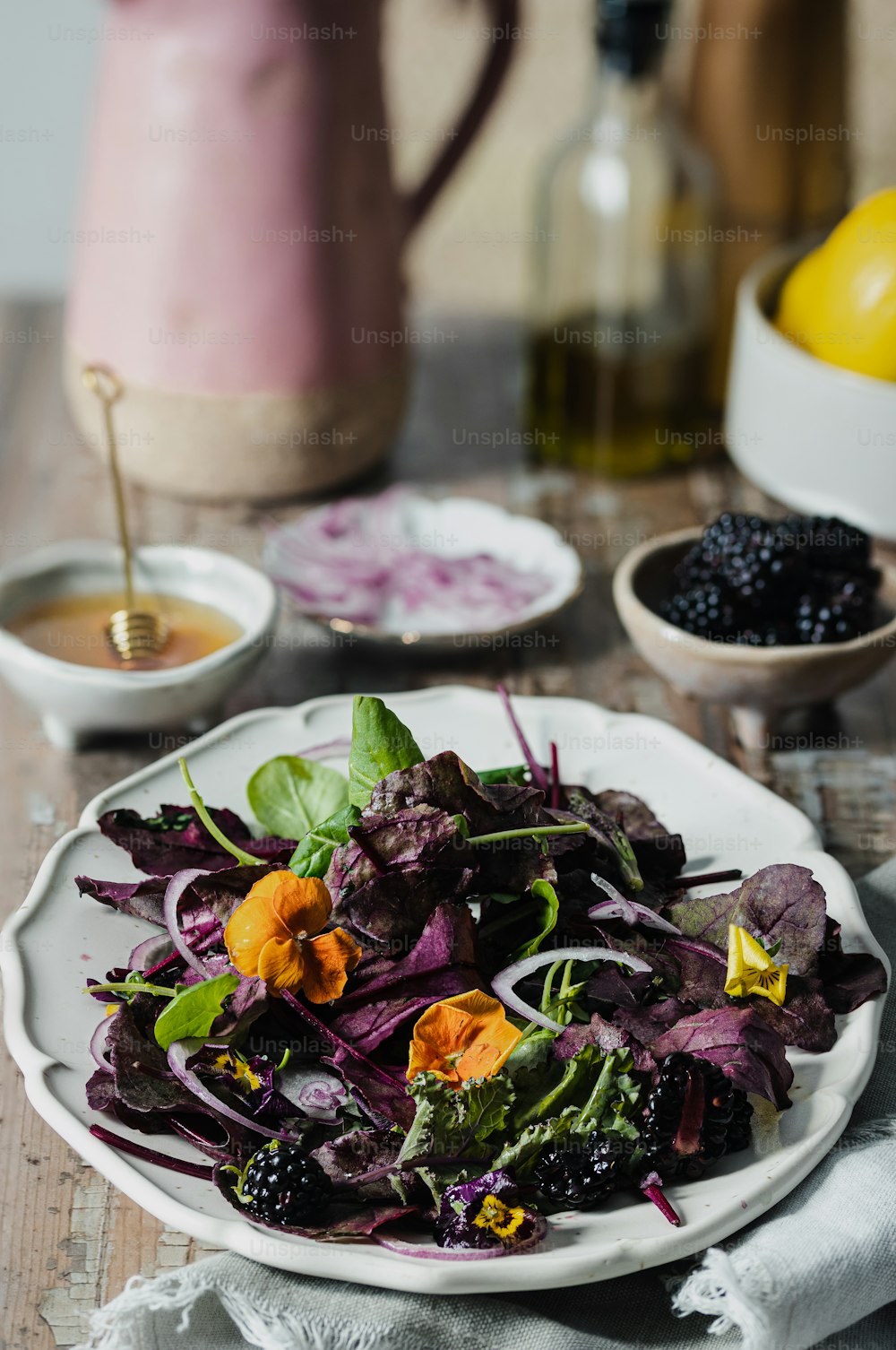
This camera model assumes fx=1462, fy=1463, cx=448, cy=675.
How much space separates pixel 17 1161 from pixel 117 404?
0.84 m

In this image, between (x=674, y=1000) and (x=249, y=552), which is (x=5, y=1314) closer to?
(x=674, y=1000)

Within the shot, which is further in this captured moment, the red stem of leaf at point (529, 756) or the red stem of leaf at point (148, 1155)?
the red stem of leaf at point (529, 756)

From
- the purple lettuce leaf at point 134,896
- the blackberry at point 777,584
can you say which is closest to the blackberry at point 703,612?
the blackberry at point 777,584

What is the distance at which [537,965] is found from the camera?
80cm

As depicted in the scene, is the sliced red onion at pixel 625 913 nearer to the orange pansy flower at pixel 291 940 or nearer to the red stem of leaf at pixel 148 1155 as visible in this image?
the orange pansy flower at pixel 291 940

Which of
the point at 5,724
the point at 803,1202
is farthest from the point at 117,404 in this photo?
the point at 803,1202

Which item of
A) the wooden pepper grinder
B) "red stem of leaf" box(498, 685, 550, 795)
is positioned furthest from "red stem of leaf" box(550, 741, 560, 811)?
the wooden pepper grinder

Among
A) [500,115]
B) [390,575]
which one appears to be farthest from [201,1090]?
[500,115]

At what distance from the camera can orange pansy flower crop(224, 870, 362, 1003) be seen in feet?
2.48

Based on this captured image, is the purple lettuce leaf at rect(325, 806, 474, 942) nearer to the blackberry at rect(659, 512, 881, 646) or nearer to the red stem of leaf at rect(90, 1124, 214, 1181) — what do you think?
the red stem of leaf at rect(90, 1124, 214, 1181)

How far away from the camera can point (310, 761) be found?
959mm

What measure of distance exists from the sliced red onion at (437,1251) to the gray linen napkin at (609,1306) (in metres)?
0.04

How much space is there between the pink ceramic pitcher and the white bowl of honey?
245mm

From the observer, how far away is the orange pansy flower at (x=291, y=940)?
0.76 meters
